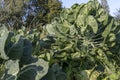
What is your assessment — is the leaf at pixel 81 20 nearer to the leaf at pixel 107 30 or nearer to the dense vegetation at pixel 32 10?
the leaf at pixel 107 30

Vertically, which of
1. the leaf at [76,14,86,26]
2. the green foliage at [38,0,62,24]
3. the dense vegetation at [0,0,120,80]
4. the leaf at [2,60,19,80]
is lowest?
the green foliage at [38,0,62,24]

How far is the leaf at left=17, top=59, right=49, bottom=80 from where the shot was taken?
92.0 inches

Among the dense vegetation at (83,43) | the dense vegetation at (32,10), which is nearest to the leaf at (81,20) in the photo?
the dense vegetation at (83,43)

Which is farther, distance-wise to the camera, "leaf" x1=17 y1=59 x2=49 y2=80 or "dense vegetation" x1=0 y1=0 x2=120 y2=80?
"dense vegetation" x1=0 y1=0 x2=120 y2=80

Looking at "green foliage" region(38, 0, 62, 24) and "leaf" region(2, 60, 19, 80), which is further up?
"leaf" region(2, 60, 19, 80)

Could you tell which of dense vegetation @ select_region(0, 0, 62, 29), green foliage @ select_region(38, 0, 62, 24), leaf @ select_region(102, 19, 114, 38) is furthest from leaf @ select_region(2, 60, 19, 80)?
green foliage @ select_region(38, 0, 62, 24)

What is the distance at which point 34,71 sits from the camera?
7.75ft

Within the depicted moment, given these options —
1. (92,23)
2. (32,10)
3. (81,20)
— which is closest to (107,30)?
(92,23)

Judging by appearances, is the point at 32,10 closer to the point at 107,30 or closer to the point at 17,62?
the point at 107,30

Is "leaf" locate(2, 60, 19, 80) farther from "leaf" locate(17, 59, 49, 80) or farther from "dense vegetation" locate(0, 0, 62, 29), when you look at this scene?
"dense vegetation" locate(0, 0, 62, 29)

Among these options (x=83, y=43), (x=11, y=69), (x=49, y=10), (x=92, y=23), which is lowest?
(x=49, y=10)

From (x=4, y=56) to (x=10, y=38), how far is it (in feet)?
0.52

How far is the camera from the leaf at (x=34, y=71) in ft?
7.66

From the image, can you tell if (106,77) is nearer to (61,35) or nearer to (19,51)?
(61,35)
